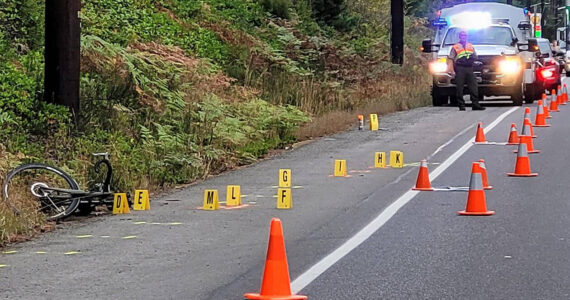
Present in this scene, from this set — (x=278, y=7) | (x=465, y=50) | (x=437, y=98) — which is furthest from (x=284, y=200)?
(x=278, y=7)

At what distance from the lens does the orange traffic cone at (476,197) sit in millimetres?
11531

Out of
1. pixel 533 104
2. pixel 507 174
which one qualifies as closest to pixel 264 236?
pixel 507 174

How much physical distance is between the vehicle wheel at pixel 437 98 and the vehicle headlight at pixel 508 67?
1.79m

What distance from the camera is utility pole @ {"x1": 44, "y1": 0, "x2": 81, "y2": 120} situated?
1427 centimetres

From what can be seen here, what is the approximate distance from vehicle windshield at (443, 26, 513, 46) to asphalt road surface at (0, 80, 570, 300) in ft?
43.4

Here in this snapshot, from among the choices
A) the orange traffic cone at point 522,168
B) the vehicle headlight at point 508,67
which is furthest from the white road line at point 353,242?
the vehicle headlight at point 508,67

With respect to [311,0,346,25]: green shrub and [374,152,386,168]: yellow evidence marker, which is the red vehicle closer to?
[311,0,346,25]: green shrub

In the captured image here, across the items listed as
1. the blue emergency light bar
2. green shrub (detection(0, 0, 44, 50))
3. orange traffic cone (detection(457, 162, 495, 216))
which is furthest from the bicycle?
the blue emergency light bar

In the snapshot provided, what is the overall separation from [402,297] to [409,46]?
124 ft

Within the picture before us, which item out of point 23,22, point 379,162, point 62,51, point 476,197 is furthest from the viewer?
point 23,22

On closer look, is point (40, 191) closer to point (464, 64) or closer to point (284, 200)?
point (284, 200)

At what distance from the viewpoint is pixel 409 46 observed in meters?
45.0

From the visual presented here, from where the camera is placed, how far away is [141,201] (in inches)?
492

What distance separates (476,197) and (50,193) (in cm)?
452
